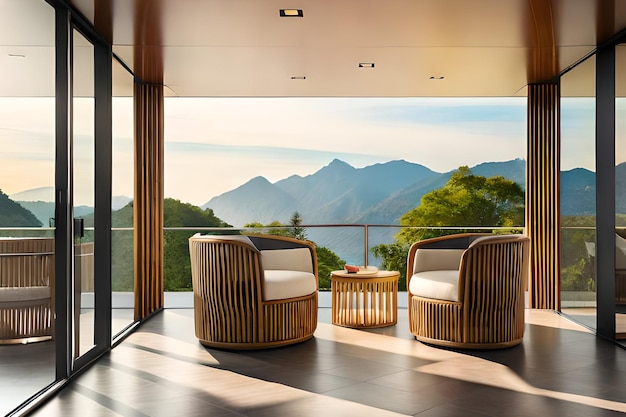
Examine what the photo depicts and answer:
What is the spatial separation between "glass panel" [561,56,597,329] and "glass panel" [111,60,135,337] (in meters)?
4.25

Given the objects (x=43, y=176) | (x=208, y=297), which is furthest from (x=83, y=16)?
(x=208, y=297)

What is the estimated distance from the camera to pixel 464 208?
51.3ft

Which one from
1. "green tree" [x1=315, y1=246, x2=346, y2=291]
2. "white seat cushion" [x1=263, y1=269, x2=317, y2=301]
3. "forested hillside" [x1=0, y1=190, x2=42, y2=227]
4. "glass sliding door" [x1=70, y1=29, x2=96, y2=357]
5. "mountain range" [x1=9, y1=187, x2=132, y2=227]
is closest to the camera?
"forested hillside" [x1=0, y1=190, x2=42, y2=227]

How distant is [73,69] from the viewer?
438cm

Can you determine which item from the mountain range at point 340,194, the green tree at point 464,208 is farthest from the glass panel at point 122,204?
the mountain range at point 340,194

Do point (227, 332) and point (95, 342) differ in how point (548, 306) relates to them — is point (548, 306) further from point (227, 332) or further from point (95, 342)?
point (95, 342)

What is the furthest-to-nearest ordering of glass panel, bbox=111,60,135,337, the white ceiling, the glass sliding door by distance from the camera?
glass panel, bbox=111,60,135,337 → the glass sliding door → the white ceiling

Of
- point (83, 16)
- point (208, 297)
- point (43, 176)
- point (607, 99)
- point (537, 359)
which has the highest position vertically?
point (83, 16)

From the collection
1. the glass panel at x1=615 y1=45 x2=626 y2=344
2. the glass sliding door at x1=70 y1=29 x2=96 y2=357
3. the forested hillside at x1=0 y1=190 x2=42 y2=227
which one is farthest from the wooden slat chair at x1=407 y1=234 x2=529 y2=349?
the forested hillside at x1=0 y1=190 x2=42 y2=227

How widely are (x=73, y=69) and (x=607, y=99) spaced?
4252mm

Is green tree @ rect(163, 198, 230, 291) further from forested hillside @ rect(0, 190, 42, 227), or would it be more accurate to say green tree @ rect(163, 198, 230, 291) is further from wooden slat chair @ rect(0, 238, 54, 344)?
forested hillside @ rect(0, 190, 42, 227)

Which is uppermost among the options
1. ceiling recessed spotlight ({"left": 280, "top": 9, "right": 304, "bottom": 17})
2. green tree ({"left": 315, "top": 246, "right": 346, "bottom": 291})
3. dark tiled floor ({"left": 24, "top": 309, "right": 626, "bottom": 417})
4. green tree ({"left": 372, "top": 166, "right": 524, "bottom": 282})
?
ceiling recessed spotlight ({"left": 280, "top": 9, "right": 304, "bottom": 17})

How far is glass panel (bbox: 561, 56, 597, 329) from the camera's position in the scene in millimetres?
5988

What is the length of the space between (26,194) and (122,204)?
243 centimetres
